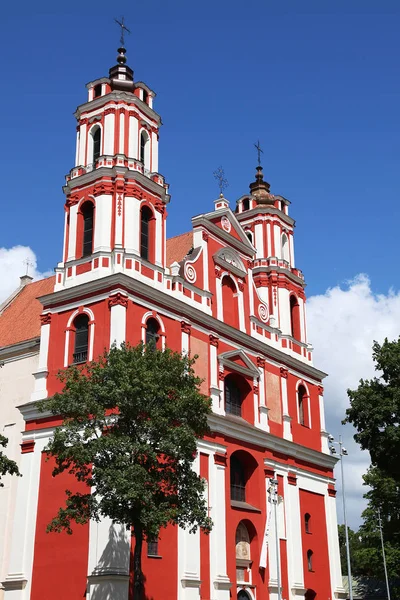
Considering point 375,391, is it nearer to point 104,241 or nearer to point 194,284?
point 194,284

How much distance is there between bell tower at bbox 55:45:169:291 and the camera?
32688mm

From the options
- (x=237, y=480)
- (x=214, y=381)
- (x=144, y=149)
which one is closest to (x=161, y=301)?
(x=214, y=381)

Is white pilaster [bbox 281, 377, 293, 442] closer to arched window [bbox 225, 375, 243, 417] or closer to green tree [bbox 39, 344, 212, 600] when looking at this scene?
arched window [bbox 225, 375, 243, 417]

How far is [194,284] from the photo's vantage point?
35875 mm

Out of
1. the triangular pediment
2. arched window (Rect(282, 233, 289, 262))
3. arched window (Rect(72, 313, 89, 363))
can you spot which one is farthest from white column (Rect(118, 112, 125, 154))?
arched window (Rect(282, 233, 289, 262))

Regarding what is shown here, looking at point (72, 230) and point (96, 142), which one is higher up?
point (96, 142)

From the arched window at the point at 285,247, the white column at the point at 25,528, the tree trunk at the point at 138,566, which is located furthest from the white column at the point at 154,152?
the tree trunk at the point at 138,566

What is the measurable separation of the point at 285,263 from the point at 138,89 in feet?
45.3

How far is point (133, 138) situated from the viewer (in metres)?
35.5

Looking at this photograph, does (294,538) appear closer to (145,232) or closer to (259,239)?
(145,232)

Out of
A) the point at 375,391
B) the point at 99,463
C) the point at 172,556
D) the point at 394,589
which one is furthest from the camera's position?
the point at 394,589

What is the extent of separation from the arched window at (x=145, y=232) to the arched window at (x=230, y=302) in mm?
5818

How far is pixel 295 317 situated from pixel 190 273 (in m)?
11.4

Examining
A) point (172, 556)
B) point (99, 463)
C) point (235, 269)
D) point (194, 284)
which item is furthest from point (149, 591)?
point (235, 269)
